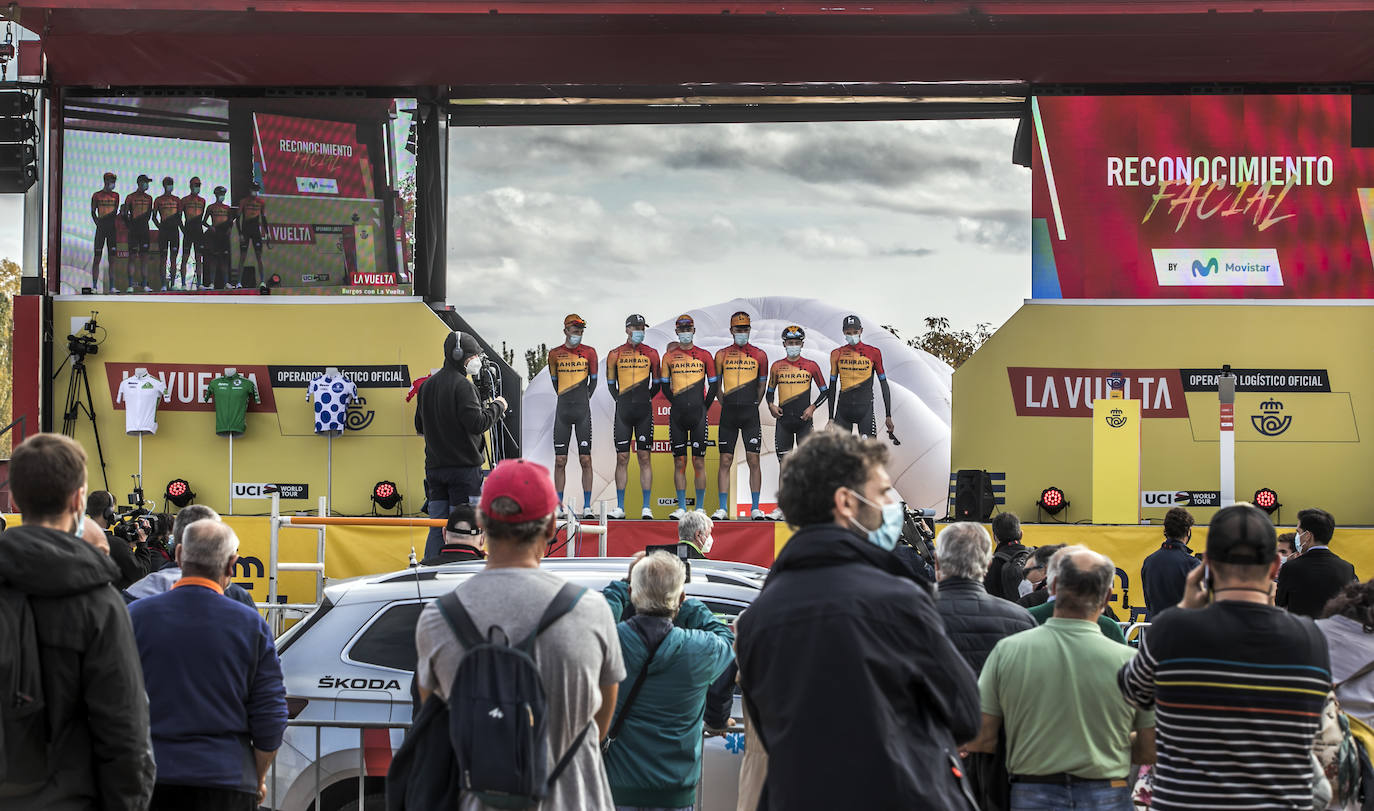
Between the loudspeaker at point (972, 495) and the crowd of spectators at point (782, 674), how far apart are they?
8176 mm

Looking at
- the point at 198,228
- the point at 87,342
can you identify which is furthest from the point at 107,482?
the point at 198,228

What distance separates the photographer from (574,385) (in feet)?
51.6

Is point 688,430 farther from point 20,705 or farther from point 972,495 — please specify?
point 20,705

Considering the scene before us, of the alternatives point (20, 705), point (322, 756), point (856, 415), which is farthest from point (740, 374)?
point (20, 705)

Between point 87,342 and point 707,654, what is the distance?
1367 cm

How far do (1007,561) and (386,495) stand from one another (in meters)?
9.41

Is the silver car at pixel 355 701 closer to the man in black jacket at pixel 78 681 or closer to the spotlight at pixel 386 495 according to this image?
the man in black jacket at pixel 78 681

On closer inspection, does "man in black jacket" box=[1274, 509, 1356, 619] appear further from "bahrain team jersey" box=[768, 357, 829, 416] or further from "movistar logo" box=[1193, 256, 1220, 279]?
"movistar logo" box=[1193, 256, 1220, 279]

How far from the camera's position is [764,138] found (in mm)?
25625

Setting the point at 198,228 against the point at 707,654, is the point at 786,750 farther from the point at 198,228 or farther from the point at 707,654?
the point at 198,228

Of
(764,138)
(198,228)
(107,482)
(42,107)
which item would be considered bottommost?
(107,482)

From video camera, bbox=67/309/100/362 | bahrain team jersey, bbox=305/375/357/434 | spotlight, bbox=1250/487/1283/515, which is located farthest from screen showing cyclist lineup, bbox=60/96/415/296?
spotlight, bbox=1250/487/1283/515

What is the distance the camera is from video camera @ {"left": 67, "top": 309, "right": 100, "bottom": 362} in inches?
631

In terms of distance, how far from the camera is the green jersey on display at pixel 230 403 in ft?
52.5
